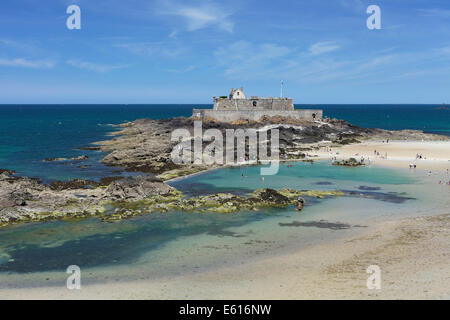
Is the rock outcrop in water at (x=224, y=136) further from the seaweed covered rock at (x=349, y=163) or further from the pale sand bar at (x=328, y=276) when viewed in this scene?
the pale sand bar at (x=328, y=276)

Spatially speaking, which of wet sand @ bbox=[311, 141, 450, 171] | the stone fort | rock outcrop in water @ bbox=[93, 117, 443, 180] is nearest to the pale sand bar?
rock outcrop in water @ bbox=[93, 117, 443, 180]

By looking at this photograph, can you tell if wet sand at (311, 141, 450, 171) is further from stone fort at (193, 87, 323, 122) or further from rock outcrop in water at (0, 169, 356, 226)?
rock outcrop in water at (0, 169, 356, 226)

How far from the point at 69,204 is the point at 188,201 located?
30.1 ft

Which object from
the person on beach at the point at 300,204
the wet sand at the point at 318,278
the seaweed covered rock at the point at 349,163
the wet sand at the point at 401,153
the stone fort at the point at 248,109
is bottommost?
the wet sand at the point at 318,278

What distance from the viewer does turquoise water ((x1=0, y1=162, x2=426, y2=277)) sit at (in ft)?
68.9

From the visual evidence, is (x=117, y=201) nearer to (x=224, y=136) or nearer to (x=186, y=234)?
(x=186, y=234)

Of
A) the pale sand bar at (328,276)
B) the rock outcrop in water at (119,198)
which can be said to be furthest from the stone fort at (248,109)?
the pale sand bar at (328,276)

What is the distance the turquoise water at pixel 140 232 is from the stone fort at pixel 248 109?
4450 cm

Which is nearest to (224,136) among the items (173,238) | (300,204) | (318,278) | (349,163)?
(349,163)

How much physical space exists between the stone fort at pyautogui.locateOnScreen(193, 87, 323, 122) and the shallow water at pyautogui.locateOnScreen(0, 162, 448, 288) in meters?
47.5

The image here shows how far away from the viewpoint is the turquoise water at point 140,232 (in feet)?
68.9

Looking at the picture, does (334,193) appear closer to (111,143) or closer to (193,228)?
(193,228)

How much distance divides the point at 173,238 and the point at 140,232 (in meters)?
2.48

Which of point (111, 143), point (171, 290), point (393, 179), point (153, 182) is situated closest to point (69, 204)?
point (153, 182)
